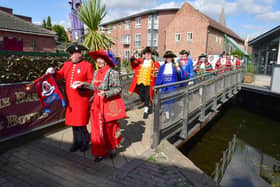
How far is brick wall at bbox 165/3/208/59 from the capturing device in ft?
84.2

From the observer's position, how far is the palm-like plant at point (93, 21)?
5.76m

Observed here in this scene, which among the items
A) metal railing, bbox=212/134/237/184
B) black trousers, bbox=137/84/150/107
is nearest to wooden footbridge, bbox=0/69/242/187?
black trousers, bbox=137/84/150/107

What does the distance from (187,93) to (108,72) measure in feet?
6.60

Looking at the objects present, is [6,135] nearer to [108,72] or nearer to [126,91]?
[108,72]

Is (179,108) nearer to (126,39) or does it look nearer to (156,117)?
(156,117)

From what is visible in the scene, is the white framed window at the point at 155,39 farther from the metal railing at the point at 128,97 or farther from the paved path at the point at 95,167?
the paved path at the point at 95,167

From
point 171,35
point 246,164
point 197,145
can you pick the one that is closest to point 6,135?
point 197,145

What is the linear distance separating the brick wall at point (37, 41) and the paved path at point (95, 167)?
1530 centimetres

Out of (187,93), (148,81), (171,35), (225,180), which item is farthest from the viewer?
(171,35)

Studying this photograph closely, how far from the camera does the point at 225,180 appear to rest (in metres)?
4.70

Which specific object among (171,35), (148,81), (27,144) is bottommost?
(27,144)

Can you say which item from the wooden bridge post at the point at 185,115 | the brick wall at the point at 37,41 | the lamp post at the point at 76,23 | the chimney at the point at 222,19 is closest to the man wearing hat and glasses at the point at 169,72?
the wooden bridge post at the point at 185,115

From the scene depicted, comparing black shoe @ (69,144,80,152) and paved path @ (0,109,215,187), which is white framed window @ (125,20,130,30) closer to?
paved path @ (0,109,215,187)

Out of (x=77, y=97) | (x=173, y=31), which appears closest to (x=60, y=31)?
(x=173, y=31)
